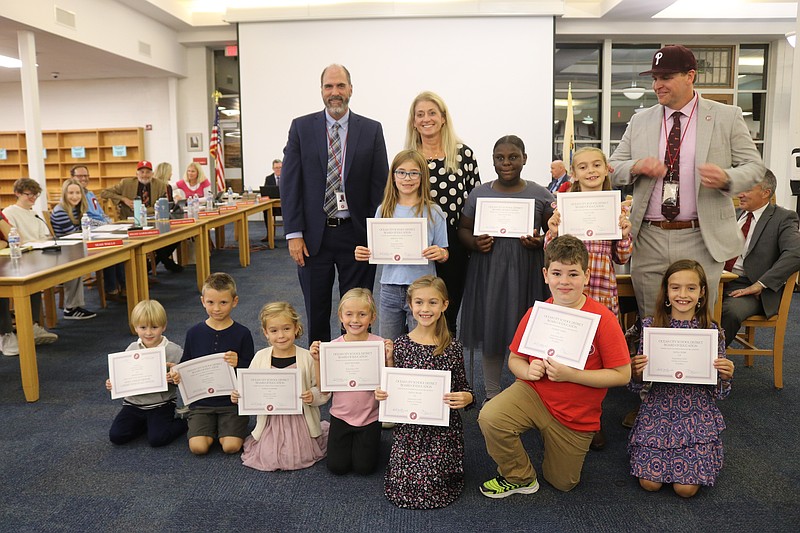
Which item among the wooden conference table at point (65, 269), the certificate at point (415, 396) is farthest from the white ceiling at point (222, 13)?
the certificate at point (415, 396)

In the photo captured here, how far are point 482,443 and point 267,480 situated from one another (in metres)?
1.02

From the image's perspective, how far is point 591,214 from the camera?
288 centimetres

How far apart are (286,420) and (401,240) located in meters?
0.97

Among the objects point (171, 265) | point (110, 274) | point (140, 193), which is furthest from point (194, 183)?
point (110, 274)

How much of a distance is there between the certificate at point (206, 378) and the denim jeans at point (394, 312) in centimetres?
76

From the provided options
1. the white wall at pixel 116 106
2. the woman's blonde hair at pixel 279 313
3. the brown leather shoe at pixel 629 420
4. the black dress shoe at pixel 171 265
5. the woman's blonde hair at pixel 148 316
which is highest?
the white wall at pixel 116 106

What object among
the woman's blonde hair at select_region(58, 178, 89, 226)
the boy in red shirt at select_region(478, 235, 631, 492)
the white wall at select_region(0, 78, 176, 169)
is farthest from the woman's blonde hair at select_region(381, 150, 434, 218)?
the white wall at select_region(0, 78, 176, 169)

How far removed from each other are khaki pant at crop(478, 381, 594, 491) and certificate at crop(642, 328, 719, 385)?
0.40 m

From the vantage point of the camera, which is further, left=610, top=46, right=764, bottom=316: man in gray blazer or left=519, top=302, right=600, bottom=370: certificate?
left=610, top=46, right=764, bottom=316: man in gray blazer

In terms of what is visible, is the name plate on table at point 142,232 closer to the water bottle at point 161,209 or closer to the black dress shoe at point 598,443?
the water bottle at point 161,209

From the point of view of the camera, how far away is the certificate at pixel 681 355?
103 inches

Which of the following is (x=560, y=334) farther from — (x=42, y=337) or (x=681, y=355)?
(x=42, y=337)

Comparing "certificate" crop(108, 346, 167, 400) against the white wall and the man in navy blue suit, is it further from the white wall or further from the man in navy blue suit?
the white wall

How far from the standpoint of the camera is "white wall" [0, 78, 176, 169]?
13.9m
